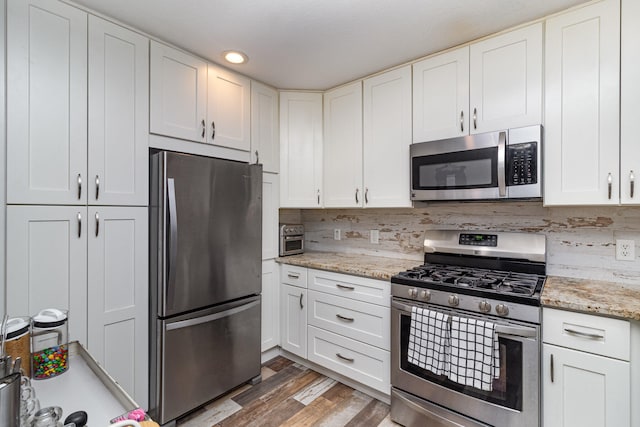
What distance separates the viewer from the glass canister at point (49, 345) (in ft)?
3.68

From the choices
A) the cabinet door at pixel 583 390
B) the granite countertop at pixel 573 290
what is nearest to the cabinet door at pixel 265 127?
the granite countertop at pixel 573 290

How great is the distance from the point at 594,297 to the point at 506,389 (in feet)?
A: 2.01

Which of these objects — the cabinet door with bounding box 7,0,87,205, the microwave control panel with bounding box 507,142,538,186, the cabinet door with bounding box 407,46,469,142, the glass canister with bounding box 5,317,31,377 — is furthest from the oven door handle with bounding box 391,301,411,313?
the cabinet door with bounding box 7,0,87,205

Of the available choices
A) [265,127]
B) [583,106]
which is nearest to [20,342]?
[265,127]

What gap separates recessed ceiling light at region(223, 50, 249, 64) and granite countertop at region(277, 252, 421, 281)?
1587 millimetres

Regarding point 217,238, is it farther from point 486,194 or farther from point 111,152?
point 486,194

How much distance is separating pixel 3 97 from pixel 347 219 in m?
2.44

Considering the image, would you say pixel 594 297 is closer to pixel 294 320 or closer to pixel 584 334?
pixel 584 334

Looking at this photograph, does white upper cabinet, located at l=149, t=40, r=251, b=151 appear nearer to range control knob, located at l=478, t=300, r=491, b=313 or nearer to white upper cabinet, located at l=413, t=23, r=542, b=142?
white upper cabinet, located at l=413, t=23, r=542, b=142

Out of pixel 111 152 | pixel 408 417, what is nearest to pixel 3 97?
pixel 111 152

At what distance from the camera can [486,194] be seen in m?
1.92

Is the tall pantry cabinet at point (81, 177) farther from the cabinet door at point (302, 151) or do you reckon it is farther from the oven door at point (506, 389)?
the oven door at point (506, 389)

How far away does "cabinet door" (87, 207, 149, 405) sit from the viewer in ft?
5.67

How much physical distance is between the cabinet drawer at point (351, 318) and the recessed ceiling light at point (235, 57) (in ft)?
5.98
